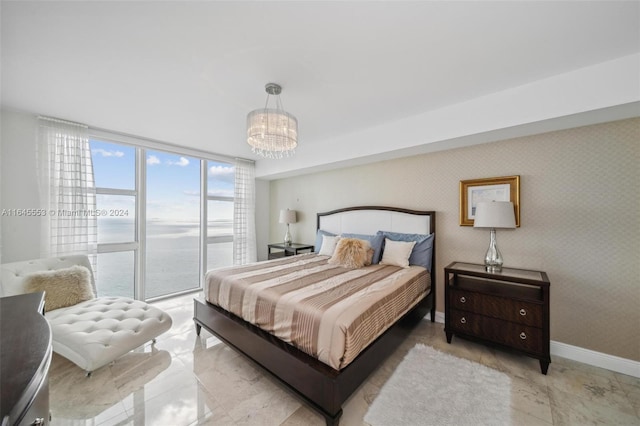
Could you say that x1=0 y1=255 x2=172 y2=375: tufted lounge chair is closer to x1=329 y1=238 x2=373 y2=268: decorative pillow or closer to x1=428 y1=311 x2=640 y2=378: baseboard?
x1=329 y1=238 x2=373 y2=268: decorative pillow

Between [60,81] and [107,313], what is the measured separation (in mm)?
A: 2132

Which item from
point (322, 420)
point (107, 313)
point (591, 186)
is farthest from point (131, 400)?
point (591, 186)

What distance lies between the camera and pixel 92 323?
217cm

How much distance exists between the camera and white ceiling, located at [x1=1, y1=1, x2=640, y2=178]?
4.82ft

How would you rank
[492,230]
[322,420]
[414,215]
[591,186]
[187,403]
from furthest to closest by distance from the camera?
[414,215] → [492,230] → [591,186] → [187,403] → [322,420]

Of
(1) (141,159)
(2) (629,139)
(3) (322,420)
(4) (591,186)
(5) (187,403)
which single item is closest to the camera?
(3) (322,420)

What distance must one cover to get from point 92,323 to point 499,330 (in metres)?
3.69

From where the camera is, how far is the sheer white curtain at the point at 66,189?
9.33 ft

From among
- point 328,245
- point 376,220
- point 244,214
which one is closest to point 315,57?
point 376,220

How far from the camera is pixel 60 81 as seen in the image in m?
2.15

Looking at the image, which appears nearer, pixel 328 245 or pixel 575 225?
pixel 575 225

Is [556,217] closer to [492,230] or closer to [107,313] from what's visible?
[492,230]

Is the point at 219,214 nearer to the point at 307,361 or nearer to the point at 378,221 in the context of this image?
the point at 378,221

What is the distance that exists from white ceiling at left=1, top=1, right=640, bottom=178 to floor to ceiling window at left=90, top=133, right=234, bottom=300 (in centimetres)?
95
